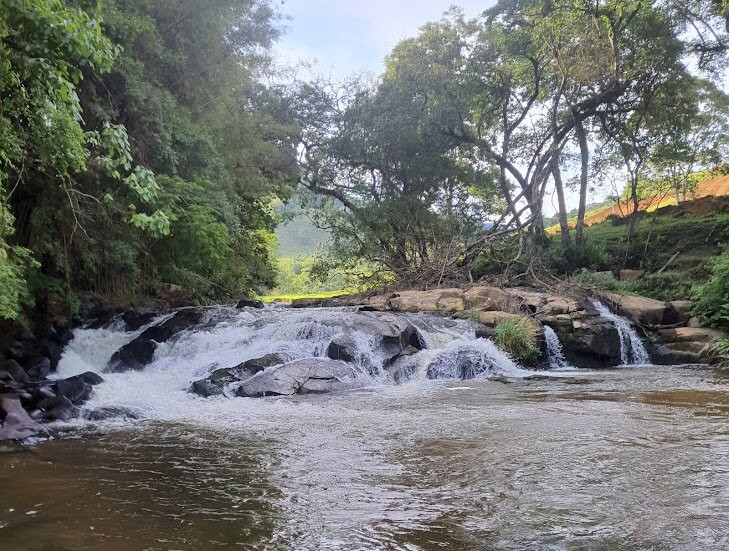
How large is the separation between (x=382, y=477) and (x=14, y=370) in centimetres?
735

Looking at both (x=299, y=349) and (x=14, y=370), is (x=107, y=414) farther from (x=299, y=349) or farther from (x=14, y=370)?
(x=299, y=349)

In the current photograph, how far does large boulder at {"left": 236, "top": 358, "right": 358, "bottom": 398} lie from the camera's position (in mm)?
8492

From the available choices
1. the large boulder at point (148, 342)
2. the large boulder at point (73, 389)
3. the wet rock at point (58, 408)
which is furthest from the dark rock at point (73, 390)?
the large boulder at point (148, 342)

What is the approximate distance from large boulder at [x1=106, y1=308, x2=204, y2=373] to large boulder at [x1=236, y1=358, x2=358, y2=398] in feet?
11.0

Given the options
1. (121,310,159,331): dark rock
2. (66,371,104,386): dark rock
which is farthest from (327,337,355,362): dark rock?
(121,310,159,331): dark rock

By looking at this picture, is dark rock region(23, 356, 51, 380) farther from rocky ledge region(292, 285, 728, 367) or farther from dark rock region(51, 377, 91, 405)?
rocky ledge region(292, 285, 728, 367)

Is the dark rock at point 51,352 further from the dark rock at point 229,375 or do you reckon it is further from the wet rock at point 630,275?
the wet rock at point 630,275

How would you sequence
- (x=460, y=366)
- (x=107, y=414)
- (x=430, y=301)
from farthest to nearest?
(x=430, y=301) → (x=460, y=366) → (x=107, y=414)

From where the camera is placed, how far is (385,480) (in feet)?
13.7

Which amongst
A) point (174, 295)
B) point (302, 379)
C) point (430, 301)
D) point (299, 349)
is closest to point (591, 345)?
point (430, 301)

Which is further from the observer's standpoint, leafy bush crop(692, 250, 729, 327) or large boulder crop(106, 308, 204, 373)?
leafy bush crop(692, 250, 729, 327)

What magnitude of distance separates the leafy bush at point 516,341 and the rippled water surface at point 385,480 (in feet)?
15.1

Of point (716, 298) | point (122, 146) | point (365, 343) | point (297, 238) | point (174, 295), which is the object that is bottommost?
point (365, 343)

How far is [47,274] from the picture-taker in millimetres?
10758
